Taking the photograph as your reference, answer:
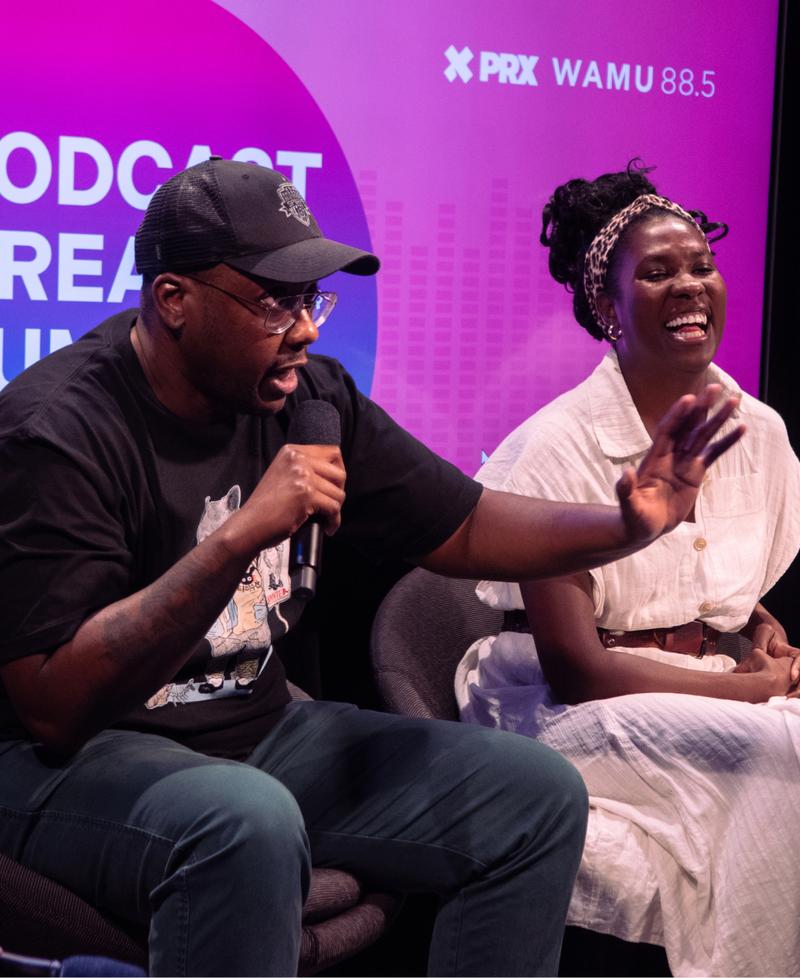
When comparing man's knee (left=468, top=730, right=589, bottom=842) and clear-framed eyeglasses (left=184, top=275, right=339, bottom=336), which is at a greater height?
clear-framed eyeglasses (left=184, top=275, right=339, bottom=336)

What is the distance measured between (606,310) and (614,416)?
317mm

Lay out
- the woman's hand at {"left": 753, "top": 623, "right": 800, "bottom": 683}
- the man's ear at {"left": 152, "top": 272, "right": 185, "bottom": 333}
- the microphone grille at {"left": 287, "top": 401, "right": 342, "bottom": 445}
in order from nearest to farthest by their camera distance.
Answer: the microphone grille at {"left": 287, "top": 401, "right": 342, "bottom": 445} < the man's ear at {"left": 152, "top": 272, "right": 185, "bottom": 333} < the woman's hand at {"left": 753, "top": 623, "right": 800, "bottom": 683}

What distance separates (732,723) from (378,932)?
803mm

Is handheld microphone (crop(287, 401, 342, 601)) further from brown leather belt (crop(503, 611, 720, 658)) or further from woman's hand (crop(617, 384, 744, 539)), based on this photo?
brown leather belt (crop(503, 611, 720, 658))

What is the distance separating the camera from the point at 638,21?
3.56 metres

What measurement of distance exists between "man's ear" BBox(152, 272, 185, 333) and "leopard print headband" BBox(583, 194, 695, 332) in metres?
1.23

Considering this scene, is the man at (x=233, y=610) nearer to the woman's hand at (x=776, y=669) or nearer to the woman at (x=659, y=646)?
the woman at (x=659, y=646)

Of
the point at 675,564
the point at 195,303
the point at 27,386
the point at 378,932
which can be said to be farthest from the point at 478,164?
the point at 378,932

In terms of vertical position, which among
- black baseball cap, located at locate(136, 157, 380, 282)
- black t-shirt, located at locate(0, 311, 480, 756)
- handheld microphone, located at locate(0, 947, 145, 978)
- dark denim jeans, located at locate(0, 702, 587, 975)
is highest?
black baseball cap, located at locate(136, 157, 380, 282)

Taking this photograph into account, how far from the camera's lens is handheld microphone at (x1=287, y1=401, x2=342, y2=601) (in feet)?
6.04

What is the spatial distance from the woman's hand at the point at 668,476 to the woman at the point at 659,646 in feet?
1.52

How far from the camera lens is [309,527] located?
194 cm

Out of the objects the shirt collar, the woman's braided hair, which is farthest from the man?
the woman's braided hair

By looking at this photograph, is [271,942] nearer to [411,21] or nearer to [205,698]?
[205,698]
